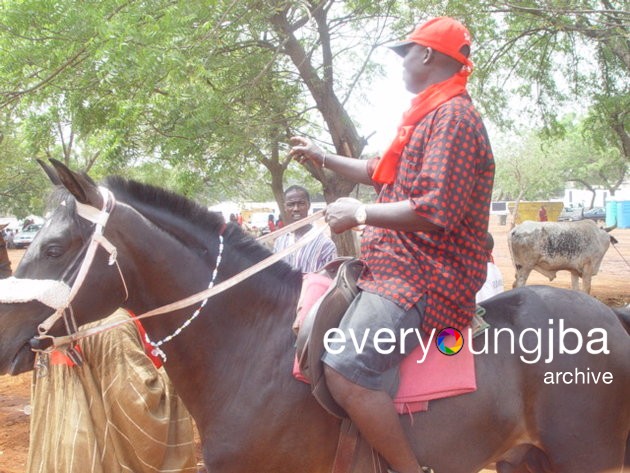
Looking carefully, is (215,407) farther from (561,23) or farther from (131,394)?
(561,23)

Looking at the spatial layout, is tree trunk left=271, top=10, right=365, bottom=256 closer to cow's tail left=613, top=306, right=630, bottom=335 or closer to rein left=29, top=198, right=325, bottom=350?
cow's tail left=613, top=306, right=630, bottom=335

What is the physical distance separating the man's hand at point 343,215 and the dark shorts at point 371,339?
32cm

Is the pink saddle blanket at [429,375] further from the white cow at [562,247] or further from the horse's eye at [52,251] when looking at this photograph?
the white cow at [562,247]

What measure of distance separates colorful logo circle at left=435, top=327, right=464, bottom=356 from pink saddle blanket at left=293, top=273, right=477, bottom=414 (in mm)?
18

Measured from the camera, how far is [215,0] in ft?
17.4

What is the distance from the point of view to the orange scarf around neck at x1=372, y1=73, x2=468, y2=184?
2521 mm

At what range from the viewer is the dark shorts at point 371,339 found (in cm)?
240

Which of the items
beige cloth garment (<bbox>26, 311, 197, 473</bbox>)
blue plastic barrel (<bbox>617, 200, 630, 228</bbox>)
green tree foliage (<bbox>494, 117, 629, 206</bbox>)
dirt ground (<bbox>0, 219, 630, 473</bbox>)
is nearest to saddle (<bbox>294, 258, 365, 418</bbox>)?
beige cloth garment (<bbox>26, 311, 197, 473</bbox>)

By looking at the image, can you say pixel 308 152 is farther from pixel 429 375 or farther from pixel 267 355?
pixel 429 375

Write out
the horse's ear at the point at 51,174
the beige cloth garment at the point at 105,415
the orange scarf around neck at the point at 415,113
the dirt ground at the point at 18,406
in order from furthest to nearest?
the dirt ground at the point at 18,406, the beige cloth garment at the point at 105,415, the horse's ear at the point at 51,174, the orange scarf around neck at the point at 415,113

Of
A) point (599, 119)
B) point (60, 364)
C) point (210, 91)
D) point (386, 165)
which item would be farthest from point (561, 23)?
point (60, 364)

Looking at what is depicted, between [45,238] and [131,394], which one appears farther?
[131,394]

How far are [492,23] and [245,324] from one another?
8.08 meters

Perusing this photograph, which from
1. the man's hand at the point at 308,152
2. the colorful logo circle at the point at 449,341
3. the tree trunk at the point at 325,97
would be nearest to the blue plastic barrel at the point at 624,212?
the tree trunk at the point at 325,97
